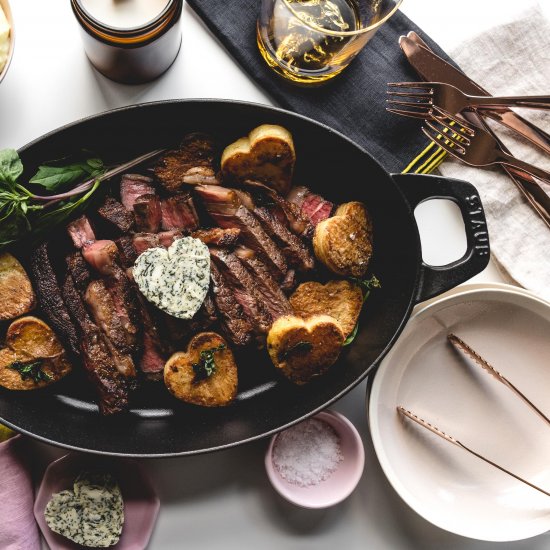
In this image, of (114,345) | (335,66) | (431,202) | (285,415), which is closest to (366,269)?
(431,202)

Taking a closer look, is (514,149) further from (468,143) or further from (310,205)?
Result: (310,205)

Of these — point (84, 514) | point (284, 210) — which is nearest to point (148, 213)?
point (284, 210)

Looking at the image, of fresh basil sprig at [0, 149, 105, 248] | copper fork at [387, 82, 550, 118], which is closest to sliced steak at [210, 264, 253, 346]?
fresh basil sprig at [0, 149, 105, 248]

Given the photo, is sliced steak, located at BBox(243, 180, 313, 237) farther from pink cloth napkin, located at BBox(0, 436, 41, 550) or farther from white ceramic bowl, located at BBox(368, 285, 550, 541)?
pink cloth napkin, located at BBox(0, 436, 41, 550)

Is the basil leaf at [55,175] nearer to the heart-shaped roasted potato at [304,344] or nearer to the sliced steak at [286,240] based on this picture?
the sliced steak at [286,240]

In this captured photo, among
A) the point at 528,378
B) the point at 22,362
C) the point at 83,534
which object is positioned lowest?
the point at 83,534

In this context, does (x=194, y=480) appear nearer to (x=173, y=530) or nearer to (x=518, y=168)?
(x=173, y=530)
